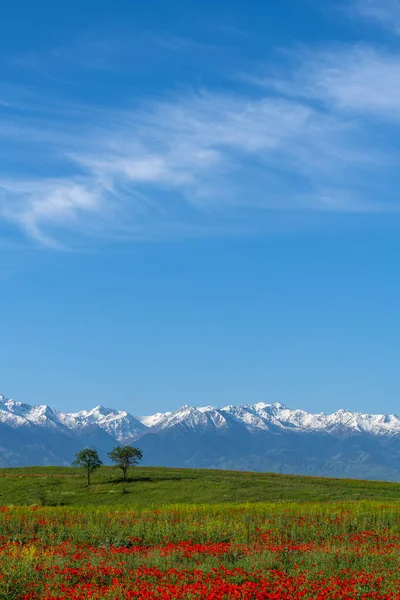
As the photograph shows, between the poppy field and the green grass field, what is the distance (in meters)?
25.3

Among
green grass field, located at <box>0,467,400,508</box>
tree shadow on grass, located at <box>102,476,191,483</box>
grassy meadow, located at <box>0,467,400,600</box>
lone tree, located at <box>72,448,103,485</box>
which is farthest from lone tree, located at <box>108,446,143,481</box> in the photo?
grassy meadow, located at <box>0,467,400,600</box>

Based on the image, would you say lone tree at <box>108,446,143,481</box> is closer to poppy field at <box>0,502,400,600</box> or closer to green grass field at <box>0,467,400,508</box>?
green grass field at <box>0,467,400,508</box>

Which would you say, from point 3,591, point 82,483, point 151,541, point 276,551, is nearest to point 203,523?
point 151,541

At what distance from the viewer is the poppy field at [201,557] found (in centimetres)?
1986

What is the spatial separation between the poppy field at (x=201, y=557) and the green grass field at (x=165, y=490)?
25294 millimetres

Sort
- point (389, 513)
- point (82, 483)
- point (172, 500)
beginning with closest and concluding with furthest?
1. point (389, 513)
2. point (172, 500)
3. point (82, 483)

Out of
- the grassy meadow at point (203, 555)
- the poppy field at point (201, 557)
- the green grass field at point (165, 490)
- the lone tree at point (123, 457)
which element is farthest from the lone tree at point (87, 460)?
the poppy field at point (201, 557)

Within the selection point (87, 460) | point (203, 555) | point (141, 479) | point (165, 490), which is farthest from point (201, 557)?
point (141, 479)

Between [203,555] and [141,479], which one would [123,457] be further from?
[203,555]

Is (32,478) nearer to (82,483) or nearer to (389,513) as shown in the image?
(82,483)

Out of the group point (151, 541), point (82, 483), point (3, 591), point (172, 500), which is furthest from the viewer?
point (82, 483)

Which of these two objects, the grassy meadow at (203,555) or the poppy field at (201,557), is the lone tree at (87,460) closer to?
the grassy meadow at (203,555)

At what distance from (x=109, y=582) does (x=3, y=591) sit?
11.8 ft

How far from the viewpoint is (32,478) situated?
8325 centimetres
